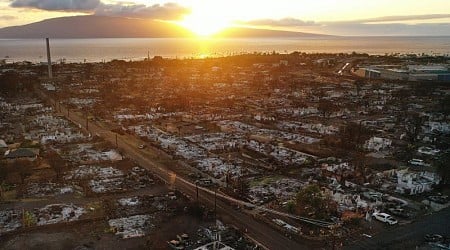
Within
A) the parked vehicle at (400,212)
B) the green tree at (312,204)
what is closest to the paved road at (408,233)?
the parked vehicle at (400,212)

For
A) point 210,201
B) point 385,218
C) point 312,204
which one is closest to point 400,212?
point 385,218

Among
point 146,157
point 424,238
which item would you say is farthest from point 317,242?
point 146,157

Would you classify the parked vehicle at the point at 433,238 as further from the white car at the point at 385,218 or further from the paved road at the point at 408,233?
the white car at the point at 385,218

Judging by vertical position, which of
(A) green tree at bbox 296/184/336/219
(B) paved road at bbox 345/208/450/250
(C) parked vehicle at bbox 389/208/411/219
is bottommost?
(B) paved road at bbox 345/208/450/250

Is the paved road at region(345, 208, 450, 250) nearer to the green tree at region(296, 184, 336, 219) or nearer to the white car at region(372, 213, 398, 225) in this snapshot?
the white car at region(372, 213, 398, 225)

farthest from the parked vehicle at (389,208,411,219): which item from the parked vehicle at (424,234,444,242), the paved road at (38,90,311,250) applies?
the paved road at (38,90,311,250)

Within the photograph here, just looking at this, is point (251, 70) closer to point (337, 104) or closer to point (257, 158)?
point (337, 104)

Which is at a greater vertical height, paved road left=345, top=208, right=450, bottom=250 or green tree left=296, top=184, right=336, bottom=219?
green tree left=296, top=184, right=336, bottom=219

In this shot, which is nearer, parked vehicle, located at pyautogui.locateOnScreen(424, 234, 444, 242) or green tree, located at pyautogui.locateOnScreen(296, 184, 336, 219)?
parked vehicle, located at pyautogui.locateOnScreen(424, 234, 444, 242)
